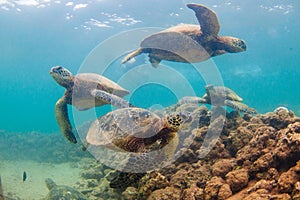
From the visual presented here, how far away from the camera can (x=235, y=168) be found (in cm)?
425

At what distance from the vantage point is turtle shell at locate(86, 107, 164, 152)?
179 inches

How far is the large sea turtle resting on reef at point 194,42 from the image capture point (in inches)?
298

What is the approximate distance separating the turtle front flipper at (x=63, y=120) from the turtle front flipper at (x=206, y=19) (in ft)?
14.9

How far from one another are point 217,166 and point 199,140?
155 cm

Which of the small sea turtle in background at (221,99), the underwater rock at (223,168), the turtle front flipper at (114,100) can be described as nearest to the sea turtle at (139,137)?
the turtle front flipper at (114,100)

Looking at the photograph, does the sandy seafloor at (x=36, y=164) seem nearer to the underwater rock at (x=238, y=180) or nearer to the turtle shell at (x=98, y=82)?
the turtle shell at (x=98, y=82)

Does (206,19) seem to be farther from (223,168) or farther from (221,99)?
(223,168)

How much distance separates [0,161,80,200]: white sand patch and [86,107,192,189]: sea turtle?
4.89 meters

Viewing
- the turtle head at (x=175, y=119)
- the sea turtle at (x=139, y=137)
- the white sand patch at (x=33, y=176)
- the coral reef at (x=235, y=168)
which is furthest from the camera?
the white sand patch at (x=33, y=176)

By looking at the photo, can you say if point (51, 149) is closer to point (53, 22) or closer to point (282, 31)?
point (53, 22)

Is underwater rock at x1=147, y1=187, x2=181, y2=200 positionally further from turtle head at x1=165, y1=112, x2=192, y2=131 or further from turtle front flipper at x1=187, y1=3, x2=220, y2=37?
turtle front flipper at x1=187, y1=3, x2=220, y2=37

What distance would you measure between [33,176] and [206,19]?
10290 millimetres

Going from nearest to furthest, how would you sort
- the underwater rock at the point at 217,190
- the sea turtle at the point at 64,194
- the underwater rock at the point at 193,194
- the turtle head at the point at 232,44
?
the underwater rock at the point at 217,190 < the underwater rock at the point at 193,194 < the sea turtle at the point at 64,194 < the turtle head at the point at 232,44

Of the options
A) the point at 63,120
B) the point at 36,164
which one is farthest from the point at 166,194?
the point at 36,164
